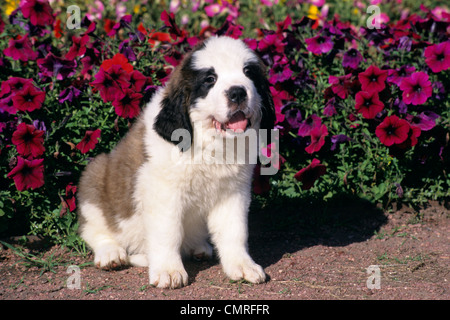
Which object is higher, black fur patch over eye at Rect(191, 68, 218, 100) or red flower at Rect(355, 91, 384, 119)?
black fur patch over eye at Rect(191, 68, 218, 100)

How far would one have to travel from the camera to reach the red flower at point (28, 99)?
354 centimetres

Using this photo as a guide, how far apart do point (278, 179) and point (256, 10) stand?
12.5 ft

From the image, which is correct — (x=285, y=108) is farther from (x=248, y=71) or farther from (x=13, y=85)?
(x=13, y=85)

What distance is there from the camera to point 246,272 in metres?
3.06

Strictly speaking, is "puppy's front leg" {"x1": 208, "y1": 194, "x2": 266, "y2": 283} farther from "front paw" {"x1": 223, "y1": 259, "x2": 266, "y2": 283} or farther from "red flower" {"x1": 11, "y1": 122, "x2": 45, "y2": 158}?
"red flower" {"x1": 11, "y1": 122, "x2": 45, "y2": 158}

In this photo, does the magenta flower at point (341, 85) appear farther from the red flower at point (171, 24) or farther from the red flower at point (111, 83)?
the red flower at point (111, 83)

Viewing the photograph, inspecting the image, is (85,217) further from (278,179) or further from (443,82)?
(443,82)

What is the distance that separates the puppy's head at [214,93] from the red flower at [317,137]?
0.88 metres

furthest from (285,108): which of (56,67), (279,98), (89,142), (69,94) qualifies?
(56,67)

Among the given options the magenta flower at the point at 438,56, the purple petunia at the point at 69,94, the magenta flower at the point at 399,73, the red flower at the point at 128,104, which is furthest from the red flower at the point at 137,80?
the magenta flower at the point at 438,56

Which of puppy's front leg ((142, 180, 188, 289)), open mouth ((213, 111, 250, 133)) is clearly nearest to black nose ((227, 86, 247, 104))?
open mouth ((213, 111, 250, 133))

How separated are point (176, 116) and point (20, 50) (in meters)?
1.67

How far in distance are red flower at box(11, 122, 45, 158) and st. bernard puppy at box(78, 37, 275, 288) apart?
1.79 ft

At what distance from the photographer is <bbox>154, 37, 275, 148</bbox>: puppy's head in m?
2.87
